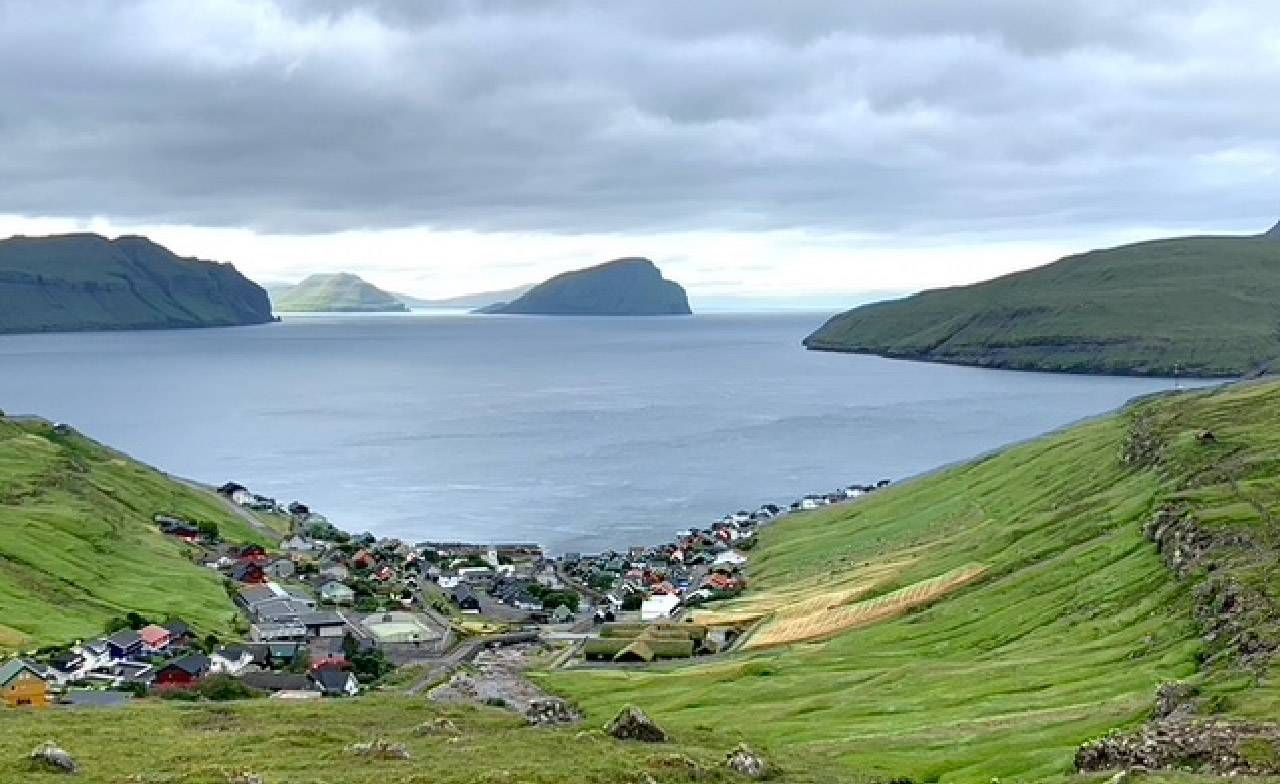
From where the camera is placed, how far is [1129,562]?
270 ft

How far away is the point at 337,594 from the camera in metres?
128

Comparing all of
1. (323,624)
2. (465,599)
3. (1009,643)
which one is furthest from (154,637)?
(1009,643)

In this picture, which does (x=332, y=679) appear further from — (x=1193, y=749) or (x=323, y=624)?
(x=1193, y=749)

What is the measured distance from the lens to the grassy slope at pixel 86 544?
4092 inches

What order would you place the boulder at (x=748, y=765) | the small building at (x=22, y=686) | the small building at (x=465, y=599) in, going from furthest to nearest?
the small building at (x=465, y=599) → the small building at (x=22, y=686) → the boulder at (x=748, y=765)

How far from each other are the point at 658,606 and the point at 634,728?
238ft

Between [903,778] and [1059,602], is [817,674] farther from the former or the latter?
[903,778]

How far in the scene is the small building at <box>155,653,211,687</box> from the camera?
8094 cm

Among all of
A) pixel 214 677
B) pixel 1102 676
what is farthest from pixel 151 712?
pixel 1102 676

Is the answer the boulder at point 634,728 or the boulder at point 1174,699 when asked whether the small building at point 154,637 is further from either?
the boulder at point 1174,699

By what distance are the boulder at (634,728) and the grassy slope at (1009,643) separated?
3768 mm

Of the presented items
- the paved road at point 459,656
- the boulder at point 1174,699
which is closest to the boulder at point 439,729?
the paved road at point 459,656

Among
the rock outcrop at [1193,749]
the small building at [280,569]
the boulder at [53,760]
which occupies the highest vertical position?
the rock outcrop at [1193,749]

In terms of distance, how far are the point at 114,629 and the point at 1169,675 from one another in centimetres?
7931
